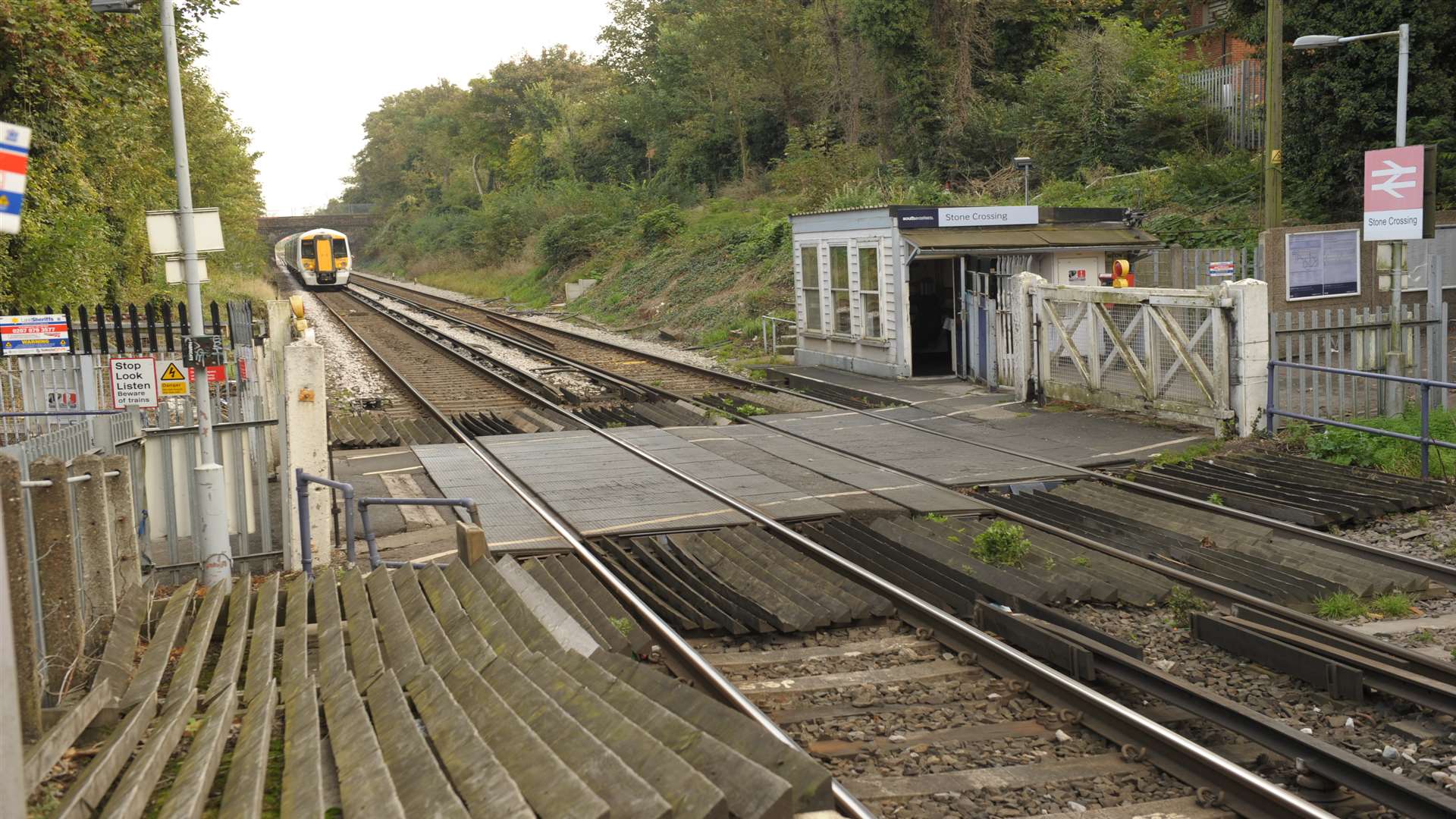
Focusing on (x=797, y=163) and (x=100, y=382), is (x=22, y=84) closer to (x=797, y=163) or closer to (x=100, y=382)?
(x=100, y=382)

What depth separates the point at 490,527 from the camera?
1146cm

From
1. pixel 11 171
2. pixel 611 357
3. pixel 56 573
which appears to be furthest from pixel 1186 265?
pixel 11 171

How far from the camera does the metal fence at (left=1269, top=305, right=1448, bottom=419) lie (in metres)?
14.9

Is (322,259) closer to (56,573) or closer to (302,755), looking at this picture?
(56,573)

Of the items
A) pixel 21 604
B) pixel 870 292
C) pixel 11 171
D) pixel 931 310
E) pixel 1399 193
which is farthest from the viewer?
pixel 931 310

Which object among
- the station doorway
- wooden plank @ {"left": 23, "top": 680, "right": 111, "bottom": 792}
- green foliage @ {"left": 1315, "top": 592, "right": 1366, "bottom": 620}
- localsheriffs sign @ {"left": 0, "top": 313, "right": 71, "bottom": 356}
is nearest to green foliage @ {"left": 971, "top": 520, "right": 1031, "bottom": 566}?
green foliage @ {"left": 1315, "top": 592, "right": 1366, "bottom": 620}

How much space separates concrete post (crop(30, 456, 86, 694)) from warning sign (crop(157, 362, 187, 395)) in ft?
12.3

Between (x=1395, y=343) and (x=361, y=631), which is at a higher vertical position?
(x=1395, y=343)

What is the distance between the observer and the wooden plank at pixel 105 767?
4.70 meters

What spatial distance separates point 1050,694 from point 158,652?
16.5 ft

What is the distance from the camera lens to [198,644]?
7.55 m

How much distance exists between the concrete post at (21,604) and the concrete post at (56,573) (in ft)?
1.31

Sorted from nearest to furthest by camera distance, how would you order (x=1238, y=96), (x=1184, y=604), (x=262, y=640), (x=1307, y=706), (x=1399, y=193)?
1. (x=1307, y=706)
2. (x=262, y=640)
3. (x=1184, y=604)
4. (x=1399, y=193)
5. (x=1238, y=96)

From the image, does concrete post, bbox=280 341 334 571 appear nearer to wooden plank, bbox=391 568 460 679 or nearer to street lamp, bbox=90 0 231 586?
street lamp, bbox=90 0 231 586
